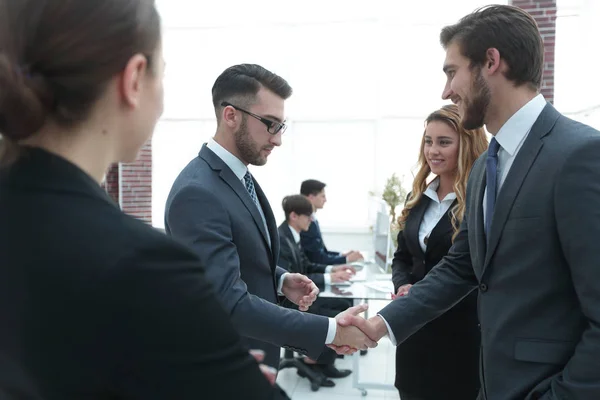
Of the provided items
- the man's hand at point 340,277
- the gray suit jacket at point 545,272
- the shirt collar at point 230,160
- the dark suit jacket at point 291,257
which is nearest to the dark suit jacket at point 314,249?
the dark suit jacket at point 291,257

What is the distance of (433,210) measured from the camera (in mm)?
2854

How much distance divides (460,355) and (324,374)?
2.98m

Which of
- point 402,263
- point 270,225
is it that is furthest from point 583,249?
point 402,263

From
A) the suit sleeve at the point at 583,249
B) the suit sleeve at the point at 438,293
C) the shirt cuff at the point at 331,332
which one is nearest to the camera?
the suit sleeve at the point at 583,249

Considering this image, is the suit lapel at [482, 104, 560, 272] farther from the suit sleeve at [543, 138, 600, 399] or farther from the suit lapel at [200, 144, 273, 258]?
the suit lapel at [200, 144, 273, 258]

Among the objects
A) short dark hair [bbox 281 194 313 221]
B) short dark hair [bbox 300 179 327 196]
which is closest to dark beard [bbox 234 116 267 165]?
short dark hair [bbox 281 194 313 221]

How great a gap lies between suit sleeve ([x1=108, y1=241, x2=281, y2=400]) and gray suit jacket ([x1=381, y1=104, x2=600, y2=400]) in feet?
3.63

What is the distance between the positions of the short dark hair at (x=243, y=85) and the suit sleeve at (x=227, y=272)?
1.92 feet

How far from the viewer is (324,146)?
10352 mm

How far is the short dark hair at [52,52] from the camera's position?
69cm

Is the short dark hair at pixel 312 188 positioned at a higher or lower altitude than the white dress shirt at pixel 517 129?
lower

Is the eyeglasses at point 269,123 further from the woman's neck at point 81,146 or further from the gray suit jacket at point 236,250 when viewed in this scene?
the woman's neck at point 81,146

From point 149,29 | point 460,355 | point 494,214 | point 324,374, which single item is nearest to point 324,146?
→ point 324,374

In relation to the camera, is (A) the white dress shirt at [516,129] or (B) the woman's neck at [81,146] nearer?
(B) the woman's neck at [81,146]
